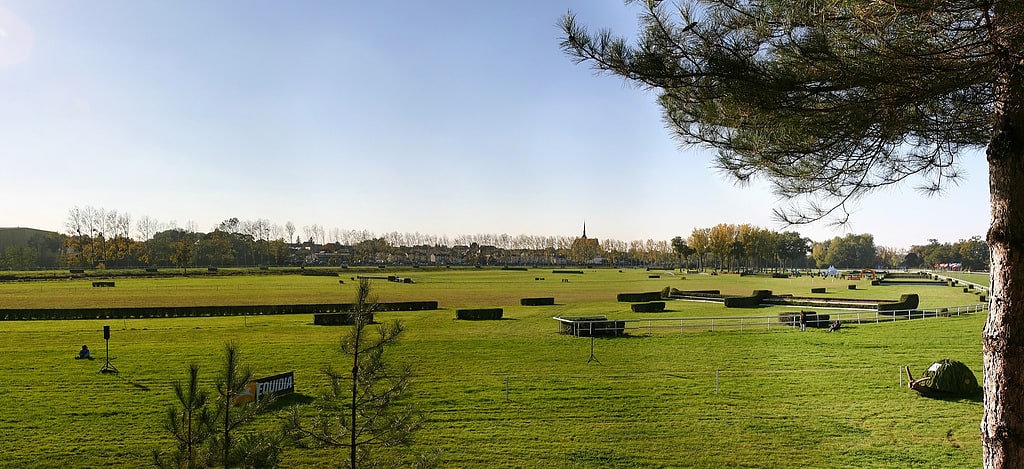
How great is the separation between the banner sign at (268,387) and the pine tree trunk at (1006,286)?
1248cm

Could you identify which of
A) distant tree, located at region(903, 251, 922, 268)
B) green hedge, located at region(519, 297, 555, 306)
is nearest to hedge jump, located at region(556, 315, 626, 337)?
green hedge, located at region(519, 297, 555, 306)

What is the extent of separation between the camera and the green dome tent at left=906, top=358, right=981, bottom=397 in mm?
14805

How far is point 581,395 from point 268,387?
7.61 metres

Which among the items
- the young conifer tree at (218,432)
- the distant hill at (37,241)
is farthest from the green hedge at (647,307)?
the distant hill at (37,241)

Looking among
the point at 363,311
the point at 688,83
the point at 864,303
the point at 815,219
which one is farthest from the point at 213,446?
the point at 864,303

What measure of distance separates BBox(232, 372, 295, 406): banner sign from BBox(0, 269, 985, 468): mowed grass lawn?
2.14ft

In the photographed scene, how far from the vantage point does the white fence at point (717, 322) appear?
87.5 ft

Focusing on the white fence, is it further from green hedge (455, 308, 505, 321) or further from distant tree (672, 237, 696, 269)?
distant tree (672, 237, 696, 269)

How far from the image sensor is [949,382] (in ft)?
48.6

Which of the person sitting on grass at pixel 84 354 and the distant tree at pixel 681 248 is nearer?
the person sitting on grass at pixel 84 354

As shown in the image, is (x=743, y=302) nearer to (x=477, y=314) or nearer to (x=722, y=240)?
(x=477, y=314)

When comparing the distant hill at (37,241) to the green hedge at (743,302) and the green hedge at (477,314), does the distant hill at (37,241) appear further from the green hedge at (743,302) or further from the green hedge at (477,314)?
the green hedge at (743,302)

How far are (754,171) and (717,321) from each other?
2655 centimetres

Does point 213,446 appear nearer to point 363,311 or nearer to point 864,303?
point 363,311
